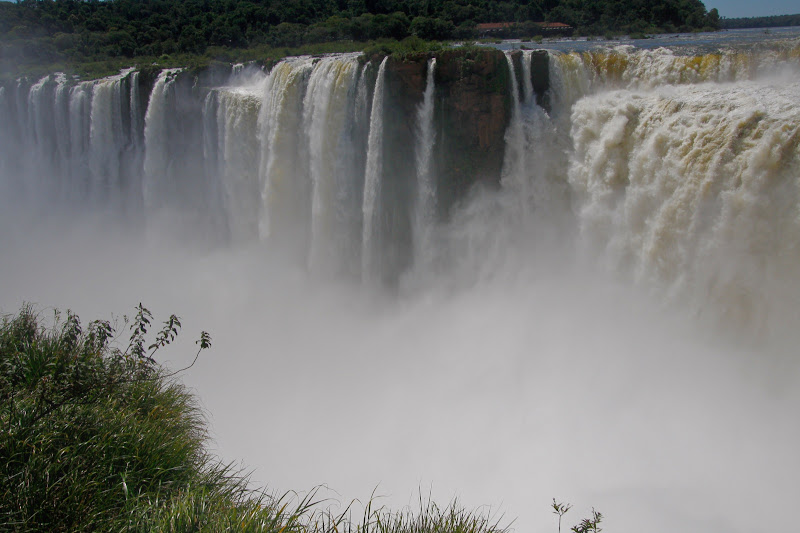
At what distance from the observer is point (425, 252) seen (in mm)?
13555

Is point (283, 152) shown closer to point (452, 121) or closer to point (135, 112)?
point (452, 121)

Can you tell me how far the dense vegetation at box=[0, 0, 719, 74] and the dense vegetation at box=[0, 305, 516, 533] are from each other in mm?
18966

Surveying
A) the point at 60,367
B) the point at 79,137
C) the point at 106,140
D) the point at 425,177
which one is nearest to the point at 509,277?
the point at 425,177

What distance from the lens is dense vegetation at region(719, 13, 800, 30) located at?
73.5 feet

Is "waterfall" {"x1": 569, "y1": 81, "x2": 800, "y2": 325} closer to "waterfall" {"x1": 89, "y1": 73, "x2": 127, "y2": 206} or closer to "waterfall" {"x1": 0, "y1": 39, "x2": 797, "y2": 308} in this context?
"waterfall" {"x1": 0, "y1": 39, "x2": 797, "y2": 308}

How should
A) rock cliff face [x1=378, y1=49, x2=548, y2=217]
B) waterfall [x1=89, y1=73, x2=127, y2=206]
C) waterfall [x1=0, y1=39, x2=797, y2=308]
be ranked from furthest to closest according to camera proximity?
waterfall [x1=89, y1=73, x2=127, y2=206], rock cliff face [x1=378, y1=49, x2=548, y2=217], waterfall [x1=0, y1=39, x2=797, y2=308]

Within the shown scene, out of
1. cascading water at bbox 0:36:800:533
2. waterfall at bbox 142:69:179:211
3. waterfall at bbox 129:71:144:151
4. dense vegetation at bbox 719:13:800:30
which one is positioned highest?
dense vegetation at bbox 719:13:800:30

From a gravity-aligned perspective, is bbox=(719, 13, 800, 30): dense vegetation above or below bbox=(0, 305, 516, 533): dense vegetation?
above

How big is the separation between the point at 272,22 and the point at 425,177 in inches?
963

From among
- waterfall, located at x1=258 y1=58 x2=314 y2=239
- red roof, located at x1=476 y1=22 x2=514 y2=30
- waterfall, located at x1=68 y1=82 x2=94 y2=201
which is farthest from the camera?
red roof, located at x1=476 y1=22 x2=514 y2=30

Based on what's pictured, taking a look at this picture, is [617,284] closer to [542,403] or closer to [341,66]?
[542,403]

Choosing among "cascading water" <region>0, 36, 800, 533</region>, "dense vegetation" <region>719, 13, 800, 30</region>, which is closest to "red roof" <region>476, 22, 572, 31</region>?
"dense vegetation" <region>719, 13, 800, 30</region>

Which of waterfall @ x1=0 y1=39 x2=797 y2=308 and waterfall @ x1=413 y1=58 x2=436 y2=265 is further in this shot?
waterfall @ x1=413 y1=58 x2=436 y2=265

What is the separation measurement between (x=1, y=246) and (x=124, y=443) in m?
19.7
